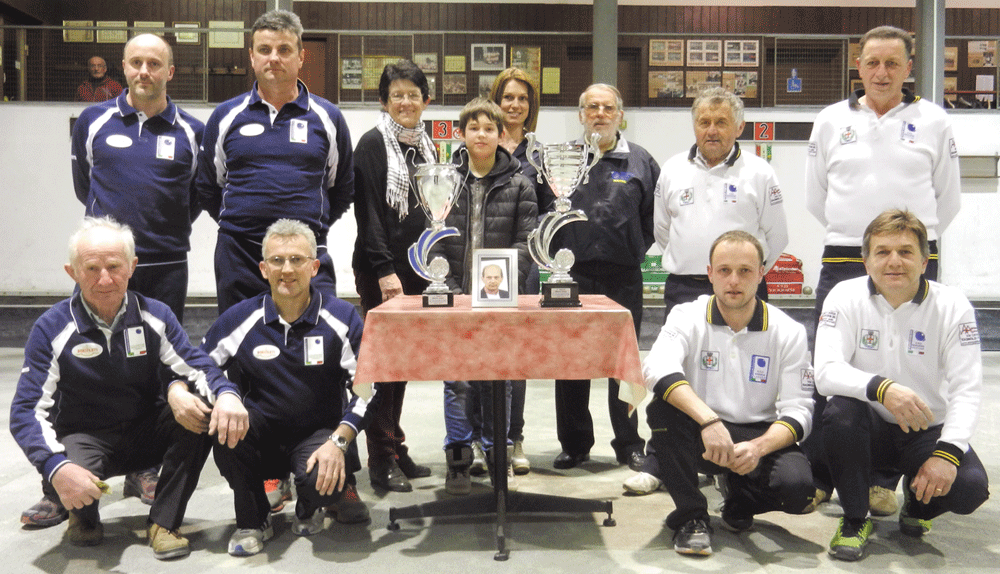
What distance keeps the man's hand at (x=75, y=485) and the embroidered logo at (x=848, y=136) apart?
2737mm

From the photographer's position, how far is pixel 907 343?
2480 mm

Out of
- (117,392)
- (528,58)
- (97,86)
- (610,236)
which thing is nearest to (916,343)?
(610,236)

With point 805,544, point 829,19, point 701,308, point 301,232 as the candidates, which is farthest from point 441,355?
point 829,19

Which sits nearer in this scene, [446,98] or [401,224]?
[401,224]

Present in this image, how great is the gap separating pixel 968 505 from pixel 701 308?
938 millimetres

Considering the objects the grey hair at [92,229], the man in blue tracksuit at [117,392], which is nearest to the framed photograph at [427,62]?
the grey hair at [92,229]

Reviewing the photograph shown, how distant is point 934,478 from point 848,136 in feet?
4.35

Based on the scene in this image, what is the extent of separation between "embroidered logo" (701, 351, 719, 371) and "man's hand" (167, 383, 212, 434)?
1.52 m

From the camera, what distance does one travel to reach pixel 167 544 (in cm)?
238

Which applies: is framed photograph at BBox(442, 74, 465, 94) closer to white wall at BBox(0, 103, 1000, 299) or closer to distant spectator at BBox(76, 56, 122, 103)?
white wall at BBox(0, 103, 1000, 299)

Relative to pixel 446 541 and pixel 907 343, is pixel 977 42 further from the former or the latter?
pixel 446 541

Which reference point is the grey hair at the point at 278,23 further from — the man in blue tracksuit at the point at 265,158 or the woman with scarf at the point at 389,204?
the woman with scarf at the point at 389,204

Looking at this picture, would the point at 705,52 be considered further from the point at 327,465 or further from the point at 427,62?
the point at 327,465

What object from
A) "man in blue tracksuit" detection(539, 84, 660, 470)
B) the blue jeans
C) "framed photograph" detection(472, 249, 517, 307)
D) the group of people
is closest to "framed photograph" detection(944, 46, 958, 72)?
the group of people
